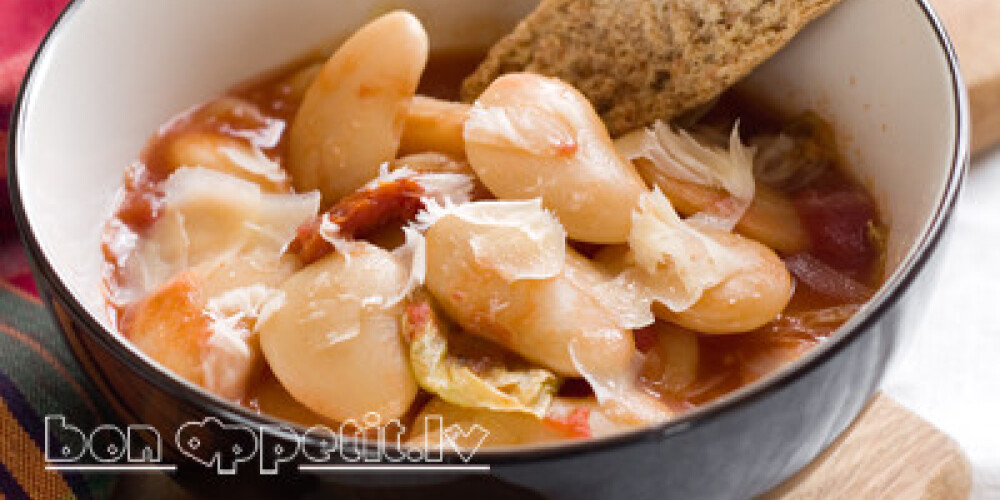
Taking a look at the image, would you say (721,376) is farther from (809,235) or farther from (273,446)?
(273,446)

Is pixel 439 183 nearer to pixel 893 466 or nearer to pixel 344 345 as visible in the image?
pixel 344 345

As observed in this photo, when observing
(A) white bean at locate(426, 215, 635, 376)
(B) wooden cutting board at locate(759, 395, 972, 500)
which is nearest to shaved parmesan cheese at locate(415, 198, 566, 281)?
(A) white bean at locate(426, 215, 635, 376)

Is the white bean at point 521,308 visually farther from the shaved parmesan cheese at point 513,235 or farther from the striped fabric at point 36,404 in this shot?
Result: the striped fabric at point 36,404

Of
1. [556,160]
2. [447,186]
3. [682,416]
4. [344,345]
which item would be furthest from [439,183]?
[682,416]

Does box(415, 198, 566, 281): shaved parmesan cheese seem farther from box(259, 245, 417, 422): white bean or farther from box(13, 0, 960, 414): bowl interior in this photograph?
box(13, 0, 960, 414): bowl interior

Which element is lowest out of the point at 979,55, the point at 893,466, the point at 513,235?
the point at 893,466

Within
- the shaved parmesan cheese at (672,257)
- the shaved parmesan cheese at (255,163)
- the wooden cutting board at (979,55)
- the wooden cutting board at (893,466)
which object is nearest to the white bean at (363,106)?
the shaved parmesan cheese at (255,163)

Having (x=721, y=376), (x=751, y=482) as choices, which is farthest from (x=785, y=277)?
(x=751, y=482)
